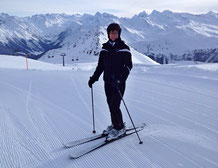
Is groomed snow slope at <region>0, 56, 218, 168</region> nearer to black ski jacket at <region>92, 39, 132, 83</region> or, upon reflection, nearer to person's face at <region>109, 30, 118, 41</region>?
black ski jacket at <region>92, 39, 132, 83</region>

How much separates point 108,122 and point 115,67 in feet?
6.04

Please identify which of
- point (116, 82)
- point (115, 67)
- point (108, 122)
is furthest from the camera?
point (108, 122)

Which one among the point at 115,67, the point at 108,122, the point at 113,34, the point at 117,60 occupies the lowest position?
the point at 108,122

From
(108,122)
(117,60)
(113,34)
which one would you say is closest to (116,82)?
(117,60)

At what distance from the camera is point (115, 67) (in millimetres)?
4336

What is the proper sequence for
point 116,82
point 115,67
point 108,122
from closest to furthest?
point 116,82 < point 115,67 < point 108,122

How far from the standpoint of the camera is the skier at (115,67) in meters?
4.26

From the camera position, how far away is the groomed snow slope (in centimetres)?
380

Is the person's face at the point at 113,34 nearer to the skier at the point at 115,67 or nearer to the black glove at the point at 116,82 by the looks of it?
the skier at the point at 115,67

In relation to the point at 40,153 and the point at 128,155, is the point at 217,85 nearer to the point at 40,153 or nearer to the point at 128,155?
the point at 128,155

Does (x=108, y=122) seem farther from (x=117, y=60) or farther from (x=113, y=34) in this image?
(x=113, y=34)

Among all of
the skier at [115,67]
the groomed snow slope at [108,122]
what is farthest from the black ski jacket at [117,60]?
the groomed snow slope at [108,122]

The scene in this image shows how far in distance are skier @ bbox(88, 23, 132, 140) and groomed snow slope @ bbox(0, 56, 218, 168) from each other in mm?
482

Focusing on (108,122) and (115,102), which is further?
(108,122)
